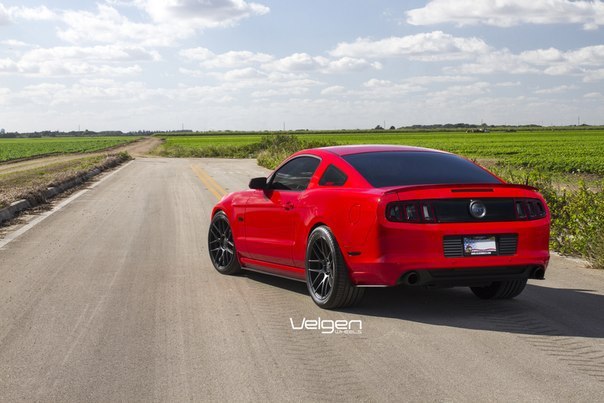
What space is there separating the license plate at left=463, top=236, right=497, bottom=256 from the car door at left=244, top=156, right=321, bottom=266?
1.72 m

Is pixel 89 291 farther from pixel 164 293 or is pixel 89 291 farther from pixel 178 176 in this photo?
pixel 178 176

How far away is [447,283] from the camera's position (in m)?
6.59

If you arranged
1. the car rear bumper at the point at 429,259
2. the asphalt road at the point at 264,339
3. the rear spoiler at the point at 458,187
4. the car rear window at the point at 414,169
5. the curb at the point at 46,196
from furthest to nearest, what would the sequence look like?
the curb at the point at 46,196 → the car rear window at the point at 414,169 → the rear spoiler at the point at 458,187 → the car rear bumper at the point at 429,259 → the asphalt road at the point at 264,339

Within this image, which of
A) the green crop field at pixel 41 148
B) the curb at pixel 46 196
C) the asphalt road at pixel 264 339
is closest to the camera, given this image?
the asphalt road at pixel 264 339

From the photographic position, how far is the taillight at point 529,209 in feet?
22.5

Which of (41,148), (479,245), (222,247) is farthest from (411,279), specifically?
(41,148)

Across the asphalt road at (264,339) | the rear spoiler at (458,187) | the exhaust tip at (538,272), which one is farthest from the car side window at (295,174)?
the exhaust tip at (538,272)

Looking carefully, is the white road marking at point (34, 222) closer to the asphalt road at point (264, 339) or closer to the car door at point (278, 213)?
the asphalt road at point (264, 339)

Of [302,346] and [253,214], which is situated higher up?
[253,214]

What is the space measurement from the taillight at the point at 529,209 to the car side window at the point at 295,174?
76.0 inches

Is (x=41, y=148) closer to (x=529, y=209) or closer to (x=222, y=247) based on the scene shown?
(x=222, y=247)

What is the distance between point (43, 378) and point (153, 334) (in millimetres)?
1250

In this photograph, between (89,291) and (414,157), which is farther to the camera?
(89,291)

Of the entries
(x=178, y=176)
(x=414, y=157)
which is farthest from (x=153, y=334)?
(x=178, y=176)
